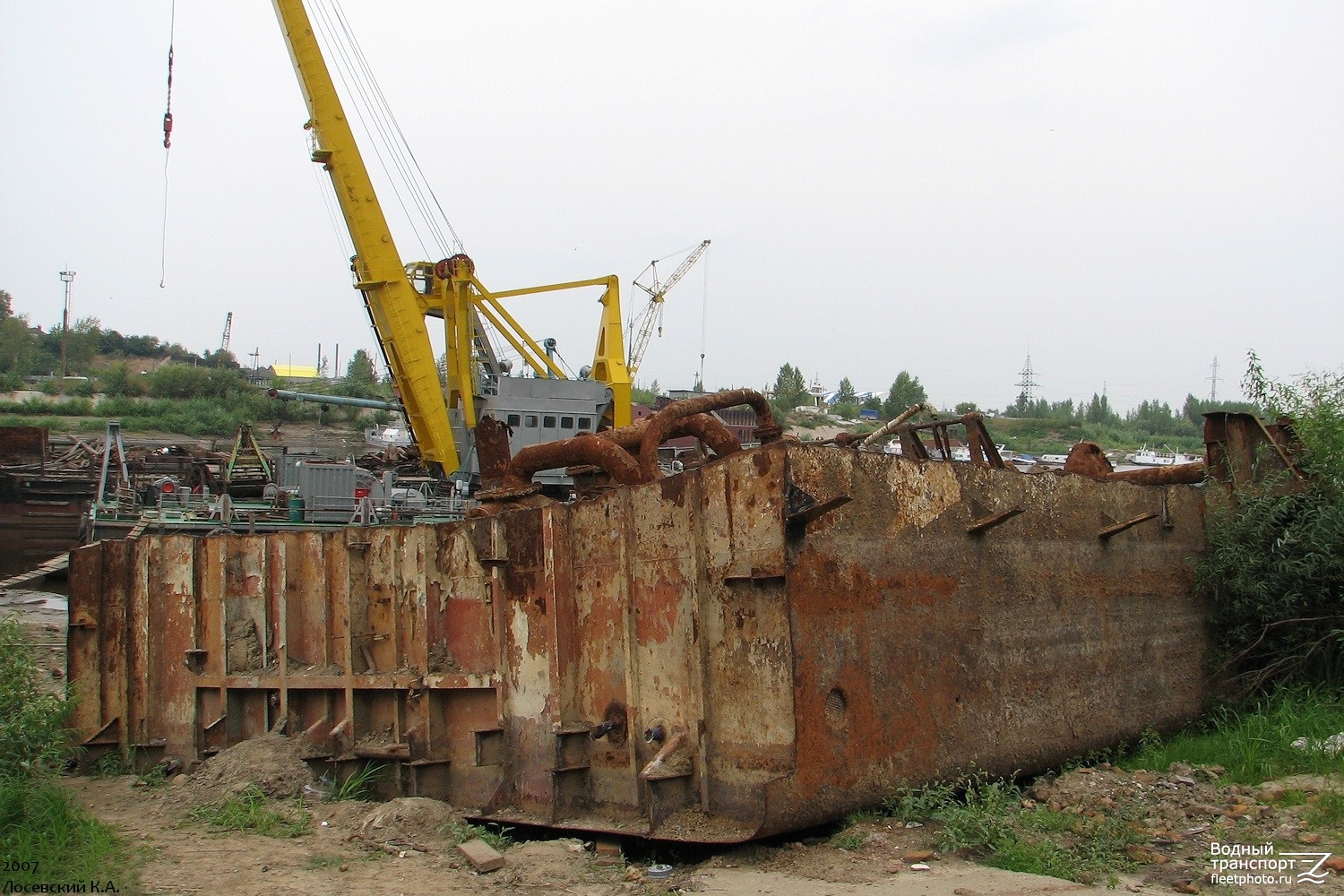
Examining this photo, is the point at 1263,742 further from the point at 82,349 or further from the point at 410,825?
the point at 82,349

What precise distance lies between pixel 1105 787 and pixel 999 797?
89 cm

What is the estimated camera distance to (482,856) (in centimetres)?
607

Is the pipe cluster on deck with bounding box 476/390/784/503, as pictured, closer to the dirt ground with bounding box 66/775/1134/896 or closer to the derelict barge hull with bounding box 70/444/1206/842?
the derelict barge hull with bounding box 70/444/1206/842

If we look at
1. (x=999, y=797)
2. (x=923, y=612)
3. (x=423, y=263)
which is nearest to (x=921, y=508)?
(x=923, y=612)

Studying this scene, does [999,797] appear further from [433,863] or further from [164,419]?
[164,419]

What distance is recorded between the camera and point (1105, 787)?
669cm

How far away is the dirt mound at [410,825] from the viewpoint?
6.59m

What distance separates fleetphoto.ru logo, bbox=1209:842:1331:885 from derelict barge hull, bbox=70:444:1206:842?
1553 mm

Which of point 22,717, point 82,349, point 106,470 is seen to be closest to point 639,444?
point 22,717

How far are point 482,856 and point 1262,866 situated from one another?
400 cm

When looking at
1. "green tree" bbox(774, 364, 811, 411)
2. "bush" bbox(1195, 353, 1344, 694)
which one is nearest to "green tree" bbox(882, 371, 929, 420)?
"green tree" bbox(774, 364, 811, 411)

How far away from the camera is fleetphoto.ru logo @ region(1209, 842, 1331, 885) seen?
5.20 metres

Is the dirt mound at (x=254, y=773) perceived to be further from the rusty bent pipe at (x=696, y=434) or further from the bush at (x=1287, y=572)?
the bush at (x=1287, y=572)

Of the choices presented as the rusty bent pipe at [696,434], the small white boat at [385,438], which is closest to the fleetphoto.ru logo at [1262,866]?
the rusty bent pipe at [696,434]
